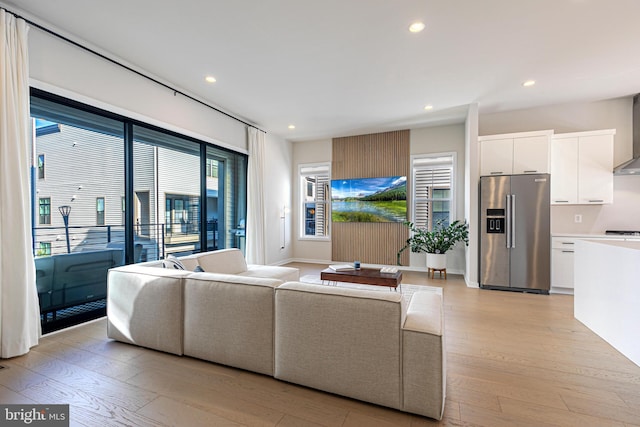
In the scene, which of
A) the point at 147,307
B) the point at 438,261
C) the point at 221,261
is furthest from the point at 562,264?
the point at 147,307

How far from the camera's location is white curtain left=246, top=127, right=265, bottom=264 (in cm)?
539

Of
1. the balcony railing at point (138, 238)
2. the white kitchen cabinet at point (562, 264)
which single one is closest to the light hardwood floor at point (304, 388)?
the balcony railing at point (138, 238)

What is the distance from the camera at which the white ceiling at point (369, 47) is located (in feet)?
7.93

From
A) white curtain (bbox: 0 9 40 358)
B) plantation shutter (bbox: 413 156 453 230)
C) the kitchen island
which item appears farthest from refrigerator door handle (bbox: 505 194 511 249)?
white curtain (bbox: 0 9 40 358)

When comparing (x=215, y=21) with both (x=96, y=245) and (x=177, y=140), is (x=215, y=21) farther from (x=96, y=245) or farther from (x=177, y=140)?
(x=96, y=245)

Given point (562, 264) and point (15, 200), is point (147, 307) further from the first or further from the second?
point (562, 264)

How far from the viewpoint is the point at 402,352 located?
1574 millimetres

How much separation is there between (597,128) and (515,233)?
88.2 inches

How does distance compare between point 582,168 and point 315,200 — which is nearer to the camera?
point 582,168

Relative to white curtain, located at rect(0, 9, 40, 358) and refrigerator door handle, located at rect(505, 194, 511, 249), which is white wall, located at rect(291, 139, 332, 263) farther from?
white curtain, located at rect(0, 9, 40, 358)

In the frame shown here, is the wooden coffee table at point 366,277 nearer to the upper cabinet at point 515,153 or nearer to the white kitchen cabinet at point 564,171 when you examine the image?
the upper cabinet at point 515,153

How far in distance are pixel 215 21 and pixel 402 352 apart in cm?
311

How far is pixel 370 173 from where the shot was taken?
6258 mm

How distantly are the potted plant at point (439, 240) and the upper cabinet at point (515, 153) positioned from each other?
1.09 metres
